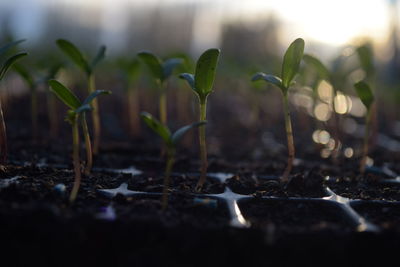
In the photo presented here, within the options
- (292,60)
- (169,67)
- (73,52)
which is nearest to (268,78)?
(292,60)

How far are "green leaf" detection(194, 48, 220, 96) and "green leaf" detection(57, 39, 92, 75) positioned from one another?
0.48 m

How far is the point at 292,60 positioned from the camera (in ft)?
3.57

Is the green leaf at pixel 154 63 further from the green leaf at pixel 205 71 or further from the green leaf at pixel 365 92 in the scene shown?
the green leaf at pixel 365 92

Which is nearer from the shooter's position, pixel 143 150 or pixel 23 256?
pixel 23 256

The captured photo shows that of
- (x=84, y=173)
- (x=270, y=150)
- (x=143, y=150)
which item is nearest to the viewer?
(x=84, y=173)

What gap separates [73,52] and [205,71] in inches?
20.3

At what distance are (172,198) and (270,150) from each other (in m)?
0.91

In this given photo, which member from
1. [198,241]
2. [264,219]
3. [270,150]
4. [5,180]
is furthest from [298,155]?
[5,180]

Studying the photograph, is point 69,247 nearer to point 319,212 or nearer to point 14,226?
point 14,226

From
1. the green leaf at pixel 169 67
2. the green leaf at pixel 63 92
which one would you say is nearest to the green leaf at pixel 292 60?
the green leaf at pixel 169 67

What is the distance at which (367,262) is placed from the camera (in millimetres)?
795

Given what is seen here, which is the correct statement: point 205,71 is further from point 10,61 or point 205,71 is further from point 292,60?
point 10,61

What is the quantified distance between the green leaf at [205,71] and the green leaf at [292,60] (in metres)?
0.21

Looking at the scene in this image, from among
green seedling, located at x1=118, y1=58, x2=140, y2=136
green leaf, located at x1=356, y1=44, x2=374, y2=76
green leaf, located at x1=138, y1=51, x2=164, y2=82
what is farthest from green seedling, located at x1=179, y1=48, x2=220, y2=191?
green leaf, located at x1=356, y1=44, x2=374, y2=76
